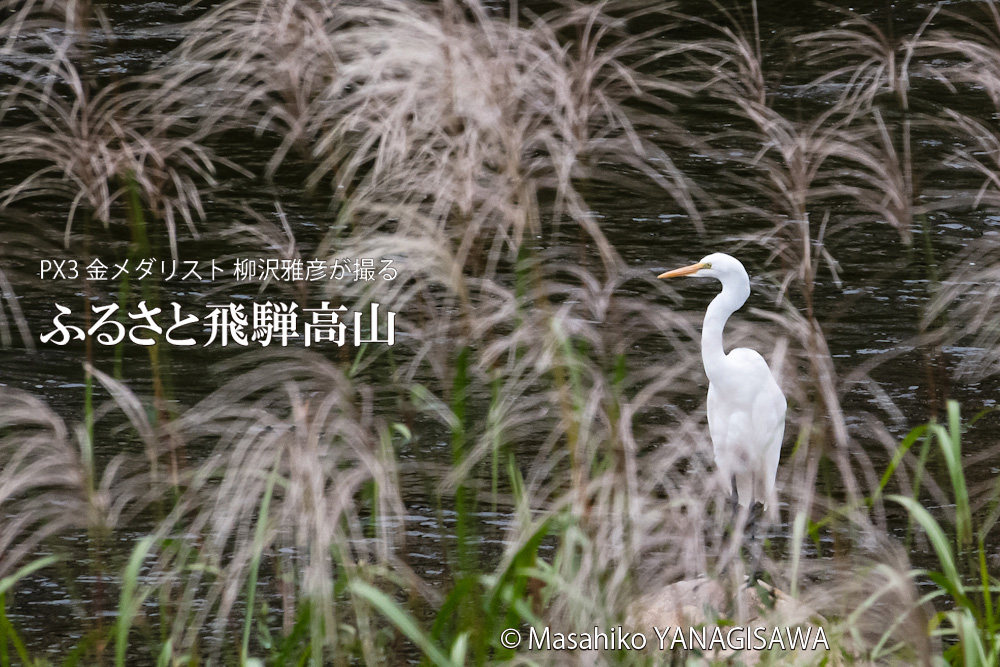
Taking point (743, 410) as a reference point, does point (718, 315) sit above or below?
above

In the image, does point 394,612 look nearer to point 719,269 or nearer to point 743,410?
point 719,269

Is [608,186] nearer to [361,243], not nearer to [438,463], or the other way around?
[438,463]

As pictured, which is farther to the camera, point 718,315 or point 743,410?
point 743,410

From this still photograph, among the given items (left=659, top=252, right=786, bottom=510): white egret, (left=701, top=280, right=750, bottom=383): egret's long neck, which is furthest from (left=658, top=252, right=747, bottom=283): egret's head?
(left=659, top=252, right=786, bottom=510): white egret

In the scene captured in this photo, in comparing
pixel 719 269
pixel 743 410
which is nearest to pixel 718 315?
pixel 719 269

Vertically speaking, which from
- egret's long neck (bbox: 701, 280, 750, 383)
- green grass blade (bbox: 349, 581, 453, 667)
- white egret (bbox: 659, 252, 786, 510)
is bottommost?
green grass blade (bbox: 349, 581, 453, 667)

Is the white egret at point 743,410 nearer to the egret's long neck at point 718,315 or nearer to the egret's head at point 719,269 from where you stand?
the egret's long neck at point 718,315

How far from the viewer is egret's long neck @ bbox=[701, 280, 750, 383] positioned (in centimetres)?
256

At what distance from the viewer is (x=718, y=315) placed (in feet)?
8.50

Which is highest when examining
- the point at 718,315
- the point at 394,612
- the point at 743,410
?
the point at 718,315

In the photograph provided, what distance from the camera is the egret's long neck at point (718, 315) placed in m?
2.56

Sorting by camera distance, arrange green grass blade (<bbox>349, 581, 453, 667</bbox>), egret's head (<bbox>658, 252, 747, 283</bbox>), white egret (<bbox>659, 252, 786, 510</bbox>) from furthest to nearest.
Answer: white egret (<bbox>659, 252, 786, 510</bbox>) < egret's head (<bbox>658, 252, 747, 283</bbox>) < green grass blade (<bbox>349, 581, 453, 667</bbox>)

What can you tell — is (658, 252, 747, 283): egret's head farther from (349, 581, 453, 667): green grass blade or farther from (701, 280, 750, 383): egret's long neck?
(349, 581, 453, 667): green grass blade

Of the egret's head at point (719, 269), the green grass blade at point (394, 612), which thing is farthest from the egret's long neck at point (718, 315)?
the green grass blade at point (394, 612)
